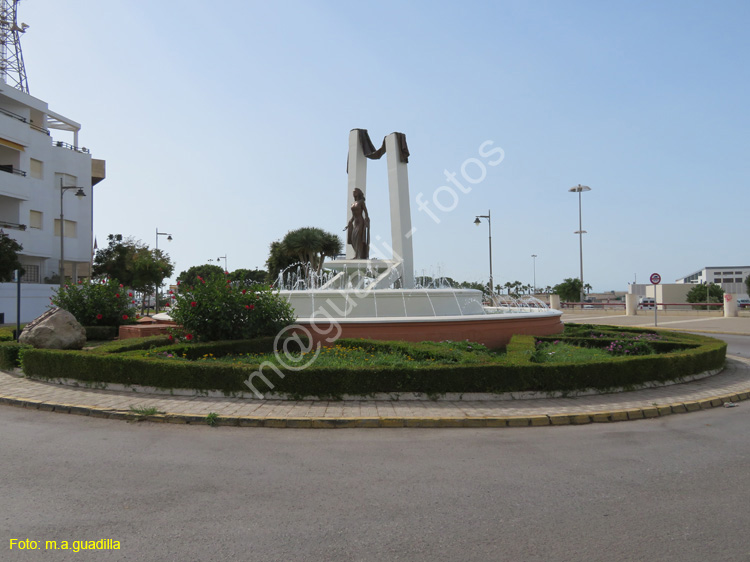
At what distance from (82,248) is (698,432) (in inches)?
1617

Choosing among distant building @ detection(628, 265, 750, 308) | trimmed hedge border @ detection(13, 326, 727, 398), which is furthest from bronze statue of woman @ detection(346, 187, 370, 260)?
distant building @ detection(628, 265, 750, 308)

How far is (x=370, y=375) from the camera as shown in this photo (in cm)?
782

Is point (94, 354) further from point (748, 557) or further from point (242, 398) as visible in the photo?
point (748, 557)

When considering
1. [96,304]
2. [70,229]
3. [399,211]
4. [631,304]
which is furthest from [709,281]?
[96,304]

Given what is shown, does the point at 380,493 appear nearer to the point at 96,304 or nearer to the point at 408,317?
the point at 408,317

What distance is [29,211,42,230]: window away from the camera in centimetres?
3472

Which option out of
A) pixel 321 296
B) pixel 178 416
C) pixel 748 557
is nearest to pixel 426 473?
pixel 748 557

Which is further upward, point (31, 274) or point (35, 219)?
point (35, 219)

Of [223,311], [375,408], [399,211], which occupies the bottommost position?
[375,408]

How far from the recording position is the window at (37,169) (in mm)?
35069

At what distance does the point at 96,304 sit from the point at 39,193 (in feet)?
85.8

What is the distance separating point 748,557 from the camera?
333 cm

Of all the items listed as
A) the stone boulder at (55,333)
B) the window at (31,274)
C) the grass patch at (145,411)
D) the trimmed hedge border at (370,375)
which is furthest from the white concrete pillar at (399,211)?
the window at (31,274)

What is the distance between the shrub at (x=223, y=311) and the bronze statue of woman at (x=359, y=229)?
932 centimetres
